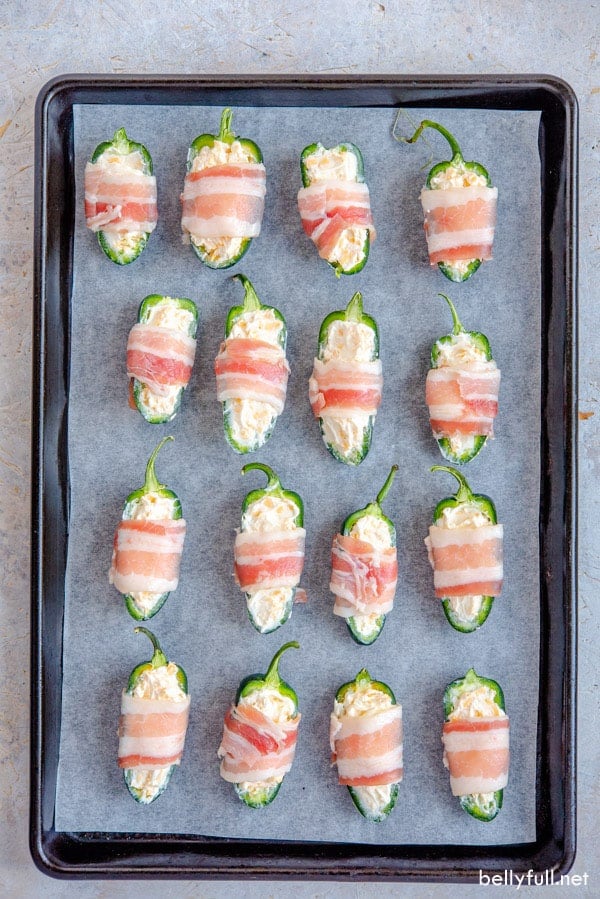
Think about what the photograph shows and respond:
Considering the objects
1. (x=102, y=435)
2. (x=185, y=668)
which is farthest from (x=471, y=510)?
(x=102, y=435)

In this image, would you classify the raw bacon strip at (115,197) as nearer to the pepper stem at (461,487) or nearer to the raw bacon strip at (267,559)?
the raw bacon strip at (267,559)

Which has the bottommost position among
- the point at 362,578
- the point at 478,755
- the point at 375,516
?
the point at 478,755

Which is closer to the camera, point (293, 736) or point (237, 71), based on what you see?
point (293, 736)

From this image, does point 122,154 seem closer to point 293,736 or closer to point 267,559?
point 267,559

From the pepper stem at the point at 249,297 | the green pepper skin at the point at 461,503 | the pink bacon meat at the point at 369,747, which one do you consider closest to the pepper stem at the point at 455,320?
the green pepper skin at the point at 461,503

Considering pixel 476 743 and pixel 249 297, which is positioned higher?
pixel 249 297

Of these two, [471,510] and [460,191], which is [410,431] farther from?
[460,191]

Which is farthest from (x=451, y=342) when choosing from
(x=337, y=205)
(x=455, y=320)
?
(x=337, y=205)

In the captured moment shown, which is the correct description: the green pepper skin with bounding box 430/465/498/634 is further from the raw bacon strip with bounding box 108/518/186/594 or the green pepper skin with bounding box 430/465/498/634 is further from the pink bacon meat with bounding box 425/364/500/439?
the raw bacon strip with bounding box 108/518/186/594
